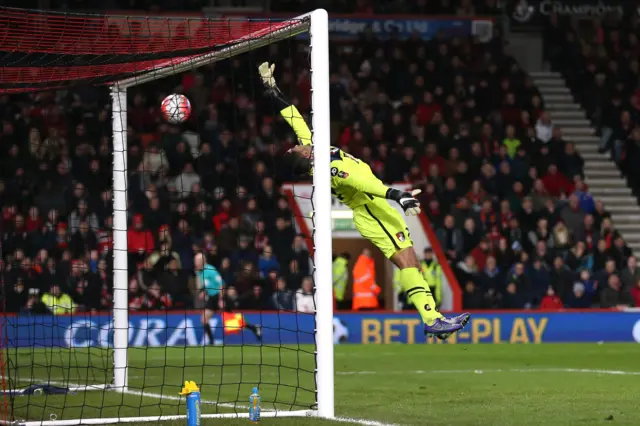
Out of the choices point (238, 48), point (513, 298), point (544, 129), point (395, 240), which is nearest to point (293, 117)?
point (238, 48)

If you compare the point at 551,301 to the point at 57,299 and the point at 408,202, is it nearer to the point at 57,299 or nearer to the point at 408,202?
the point at 57,299

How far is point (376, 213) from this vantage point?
1112cm

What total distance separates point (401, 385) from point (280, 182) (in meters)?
11.0

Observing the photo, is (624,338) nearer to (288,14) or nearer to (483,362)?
(483,362)

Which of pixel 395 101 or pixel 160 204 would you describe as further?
pixel 395 101

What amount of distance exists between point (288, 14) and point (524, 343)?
1020 cm

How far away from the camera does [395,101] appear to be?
26.6m

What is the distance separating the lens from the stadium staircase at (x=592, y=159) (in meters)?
26.9

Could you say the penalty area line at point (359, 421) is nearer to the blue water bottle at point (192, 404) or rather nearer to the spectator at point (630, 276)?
the blue water bottle at point (192, 404)

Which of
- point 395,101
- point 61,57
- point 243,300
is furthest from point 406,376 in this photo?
point 395,101

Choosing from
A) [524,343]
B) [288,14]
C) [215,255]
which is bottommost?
[524,343]

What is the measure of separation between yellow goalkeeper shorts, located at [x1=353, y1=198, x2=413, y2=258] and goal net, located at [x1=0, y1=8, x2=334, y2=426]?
0.71 metres

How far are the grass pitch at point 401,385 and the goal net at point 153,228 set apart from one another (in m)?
0.09

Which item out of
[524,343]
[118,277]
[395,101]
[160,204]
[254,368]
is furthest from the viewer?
[395,101]
